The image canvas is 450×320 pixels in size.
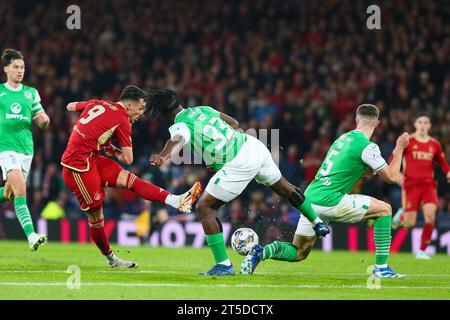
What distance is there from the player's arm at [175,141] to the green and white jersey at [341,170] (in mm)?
1641

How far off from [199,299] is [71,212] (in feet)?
41.8

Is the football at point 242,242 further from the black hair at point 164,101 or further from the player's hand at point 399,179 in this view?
the player's hand at point 399,179

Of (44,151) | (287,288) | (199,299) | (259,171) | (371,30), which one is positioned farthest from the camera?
(371,30)

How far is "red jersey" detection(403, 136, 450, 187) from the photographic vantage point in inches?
607

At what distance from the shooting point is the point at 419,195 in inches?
614

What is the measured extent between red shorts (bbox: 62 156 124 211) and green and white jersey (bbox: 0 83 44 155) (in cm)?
120

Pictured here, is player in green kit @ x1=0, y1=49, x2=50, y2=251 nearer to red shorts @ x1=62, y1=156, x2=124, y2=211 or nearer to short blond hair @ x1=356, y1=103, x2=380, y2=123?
red shorts @ x1=62, y1=156, x2=124, y2=211

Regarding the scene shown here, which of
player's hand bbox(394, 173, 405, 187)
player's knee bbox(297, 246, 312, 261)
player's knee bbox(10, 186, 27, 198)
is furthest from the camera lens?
player's knee bbox(10, 186, 27, 198)

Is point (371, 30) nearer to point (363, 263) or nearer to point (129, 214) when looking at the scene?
point (129, 214)

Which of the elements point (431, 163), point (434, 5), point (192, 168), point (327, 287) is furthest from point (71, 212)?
point (327, 287)

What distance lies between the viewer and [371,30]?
73.4ft

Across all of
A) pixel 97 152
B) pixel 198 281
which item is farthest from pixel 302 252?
pixel 97 152

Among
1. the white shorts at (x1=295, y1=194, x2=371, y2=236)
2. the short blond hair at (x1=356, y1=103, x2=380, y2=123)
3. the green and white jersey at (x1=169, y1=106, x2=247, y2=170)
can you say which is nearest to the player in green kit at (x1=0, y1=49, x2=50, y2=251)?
the green and white jersey at (x1=169, y1=106, x2=247, y2=170)

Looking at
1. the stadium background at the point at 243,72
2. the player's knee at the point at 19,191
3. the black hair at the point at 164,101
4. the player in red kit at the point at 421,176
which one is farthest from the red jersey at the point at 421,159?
the player's knee at the point at 19,191
